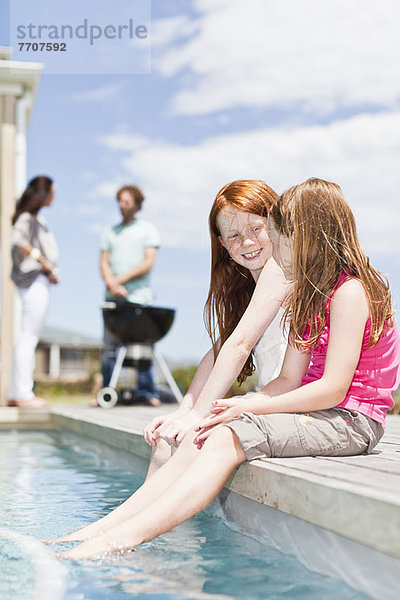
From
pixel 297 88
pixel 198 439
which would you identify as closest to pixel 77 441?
pixel 198 439

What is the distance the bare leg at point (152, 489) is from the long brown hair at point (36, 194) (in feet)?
12.6

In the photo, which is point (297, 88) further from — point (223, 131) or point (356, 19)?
point (356, 19)

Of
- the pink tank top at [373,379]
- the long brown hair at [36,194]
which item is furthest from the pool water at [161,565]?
the long brown hair at [36,194]

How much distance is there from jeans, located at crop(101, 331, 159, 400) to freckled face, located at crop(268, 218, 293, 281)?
3.96 m

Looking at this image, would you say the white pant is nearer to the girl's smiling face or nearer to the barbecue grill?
the barbecue grill

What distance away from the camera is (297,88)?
56.9 m

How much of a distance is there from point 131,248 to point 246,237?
3418mm

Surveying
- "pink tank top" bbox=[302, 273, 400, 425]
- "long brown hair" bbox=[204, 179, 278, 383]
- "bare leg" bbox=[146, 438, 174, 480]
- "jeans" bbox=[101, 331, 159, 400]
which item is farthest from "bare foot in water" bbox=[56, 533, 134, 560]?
"jeans" bbox=[101, 331, 159, 400]

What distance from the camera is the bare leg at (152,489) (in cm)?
170

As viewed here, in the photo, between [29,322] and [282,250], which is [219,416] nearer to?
[282,250]

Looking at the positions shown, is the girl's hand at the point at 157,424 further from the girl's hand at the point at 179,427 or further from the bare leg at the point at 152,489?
the bare leg at the point at 152,489

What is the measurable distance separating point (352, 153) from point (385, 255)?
6113 centimetres

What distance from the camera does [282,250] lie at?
Result: 6.09 feet

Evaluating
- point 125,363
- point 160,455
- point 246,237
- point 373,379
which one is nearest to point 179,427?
point 160,455
